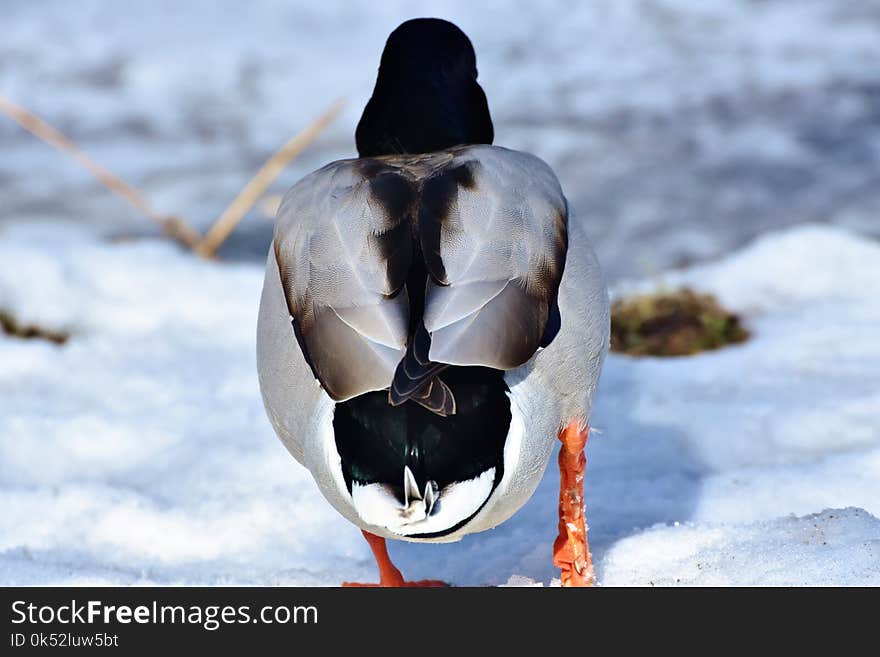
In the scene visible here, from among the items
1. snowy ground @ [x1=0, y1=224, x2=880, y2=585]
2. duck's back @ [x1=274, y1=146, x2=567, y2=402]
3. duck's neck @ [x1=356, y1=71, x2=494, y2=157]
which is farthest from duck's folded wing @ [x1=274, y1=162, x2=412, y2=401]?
snowy ground @ [x1=0, y1=224, x2=880, y2=585]

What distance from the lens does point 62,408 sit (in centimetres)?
450

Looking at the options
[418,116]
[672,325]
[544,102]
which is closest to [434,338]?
[418,116]

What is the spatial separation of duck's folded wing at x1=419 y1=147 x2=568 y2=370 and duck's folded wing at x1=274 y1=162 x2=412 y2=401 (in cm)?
8

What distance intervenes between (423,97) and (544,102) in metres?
5.94

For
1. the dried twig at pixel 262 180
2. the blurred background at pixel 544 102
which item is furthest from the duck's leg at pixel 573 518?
the blurred background at pixel 544 102

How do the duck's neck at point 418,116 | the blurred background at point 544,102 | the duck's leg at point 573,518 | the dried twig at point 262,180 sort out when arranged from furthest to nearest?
the blurred background at point 544,102, the dried twig at point 262,180, the duck's neck at point 418,116, the duck's leg at point 573,518

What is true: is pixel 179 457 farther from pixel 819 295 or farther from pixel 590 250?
pixel 819 295

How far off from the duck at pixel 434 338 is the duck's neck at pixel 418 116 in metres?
0.39

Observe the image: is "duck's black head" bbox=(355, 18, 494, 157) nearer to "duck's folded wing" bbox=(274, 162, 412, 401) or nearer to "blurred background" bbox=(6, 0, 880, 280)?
"duck's folded wing" bbox=(274, 162, 412, 401)

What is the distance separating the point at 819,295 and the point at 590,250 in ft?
9.21

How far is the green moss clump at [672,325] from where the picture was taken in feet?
16.8

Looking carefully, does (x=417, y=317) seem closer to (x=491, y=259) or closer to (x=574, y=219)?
(x=491, y=259)

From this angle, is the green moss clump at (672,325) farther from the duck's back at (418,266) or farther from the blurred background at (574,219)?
the duck's back at (418,266)
